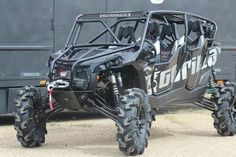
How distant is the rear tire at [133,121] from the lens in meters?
8.27

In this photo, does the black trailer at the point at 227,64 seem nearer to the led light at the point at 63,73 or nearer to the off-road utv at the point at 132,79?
the off-road utv at the point at 132,79

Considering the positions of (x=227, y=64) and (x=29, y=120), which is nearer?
(x=29, y=120)

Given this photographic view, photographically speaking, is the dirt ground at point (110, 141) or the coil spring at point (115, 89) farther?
the coil spring at point (115, 89)

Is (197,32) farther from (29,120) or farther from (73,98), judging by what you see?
(29,120)

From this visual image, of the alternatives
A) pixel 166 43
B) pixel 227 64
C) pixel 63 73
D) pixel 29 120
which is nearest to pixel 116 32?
pixel 166 43

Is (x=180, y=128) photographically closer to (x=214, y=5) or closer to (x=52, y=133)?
(x=52, y=133)

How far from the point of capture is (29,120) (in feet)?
29.7

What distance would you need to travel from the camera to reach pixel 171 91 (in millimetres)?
9797

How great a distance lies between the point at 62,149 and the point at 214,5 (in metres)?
6.47

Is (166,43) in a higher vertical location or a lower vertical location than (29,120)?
higher

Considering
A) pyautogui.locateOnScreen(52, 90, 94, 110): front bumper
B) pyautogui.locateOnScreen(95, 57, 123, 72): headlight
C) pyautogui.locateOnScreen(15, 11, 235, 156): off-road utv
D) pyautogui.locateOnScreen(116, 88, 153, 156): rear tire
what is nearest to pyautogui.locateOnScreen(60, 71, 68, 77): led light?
pyautogui.locateOnScreen(15, 11, 235, 156): off-road utv

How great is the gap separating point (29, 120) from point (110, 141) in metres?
1.52

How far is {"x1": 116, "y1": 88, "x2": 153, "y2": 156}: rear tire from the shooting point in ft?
27.1

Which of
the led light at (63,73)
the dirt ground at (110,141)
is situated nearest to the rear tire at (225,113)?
the dirt ground at (110,141)
